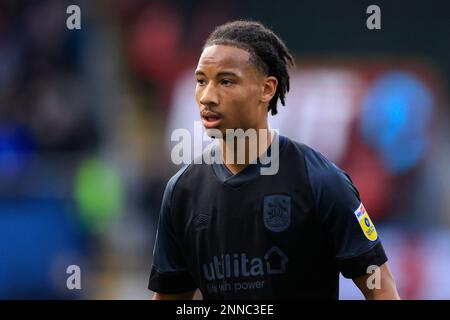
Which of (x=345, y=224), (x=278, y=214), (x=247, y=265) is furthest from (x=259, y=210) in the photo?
(x=345, y=224)

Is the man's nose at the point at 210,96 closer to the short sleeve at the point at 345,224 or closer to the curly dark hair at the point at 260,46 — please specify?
the curly dark hair at the point at 260,46

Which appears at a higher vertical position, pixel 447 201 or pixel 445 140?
pixel 445 140

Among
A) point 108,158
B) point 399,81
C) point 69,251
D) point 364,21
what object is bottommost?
point 69,251

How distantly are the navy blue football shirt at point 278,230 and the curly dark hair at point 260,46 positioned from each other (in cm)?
32

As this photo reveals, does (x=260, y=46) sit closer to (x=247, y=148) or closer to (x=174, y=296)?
(x=247, y=148)

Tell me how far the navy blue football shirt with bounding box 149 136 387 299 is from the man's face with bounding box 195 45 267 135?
26 cm

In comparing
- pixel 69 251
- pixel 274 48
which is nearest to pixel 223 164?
pixel 274 48

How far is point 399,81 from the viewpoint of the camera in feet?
31.7

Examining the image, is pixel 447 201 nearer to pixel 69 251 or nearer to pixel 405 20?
pixel 405 20

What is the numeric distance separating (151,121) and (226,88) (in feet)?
21.0

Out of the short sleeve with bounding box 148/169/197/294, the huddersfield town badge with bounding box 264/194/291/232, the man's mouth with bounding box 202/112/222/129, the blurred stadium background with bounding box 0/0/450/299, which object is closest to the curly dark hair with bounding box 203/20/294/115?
the man's mouth with bounding box 202/112/222/129

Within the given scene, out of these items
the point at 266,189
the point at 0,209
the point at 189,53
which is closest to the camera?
the point at 266,189

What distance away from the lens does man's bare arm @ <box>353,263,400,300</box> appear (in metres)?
3.47

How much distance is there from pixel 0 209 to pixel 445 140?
4987mm
